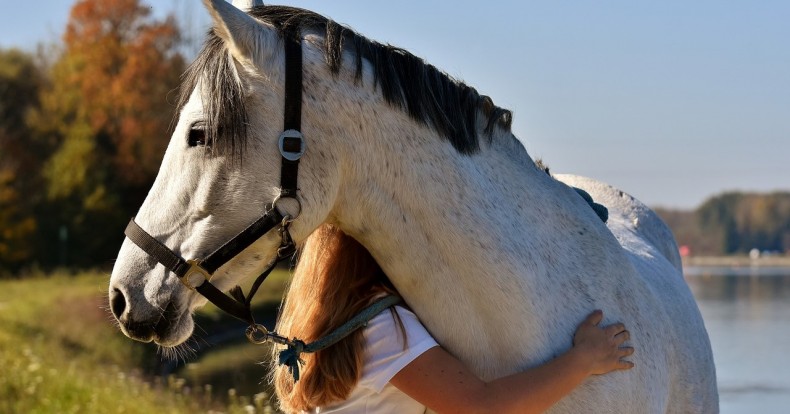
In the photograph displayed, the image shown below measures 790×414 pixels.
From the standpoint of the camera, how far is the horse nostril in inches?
94.6

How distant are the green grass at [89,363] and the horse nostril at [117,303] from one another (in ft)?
1.05

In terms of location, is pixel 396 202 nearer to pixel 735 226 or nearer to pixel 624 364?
pixel 624 364

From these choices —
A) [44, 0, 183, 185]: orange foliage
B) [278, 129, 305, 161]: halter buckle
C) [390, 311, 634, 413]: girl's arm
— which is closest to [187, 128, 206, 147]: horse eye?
[278, 129, 305, 161]: halter buckle

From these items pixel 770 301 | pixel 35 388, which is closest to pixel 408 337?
pixel 35 388

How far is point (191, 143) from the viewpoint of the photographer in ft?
7.97

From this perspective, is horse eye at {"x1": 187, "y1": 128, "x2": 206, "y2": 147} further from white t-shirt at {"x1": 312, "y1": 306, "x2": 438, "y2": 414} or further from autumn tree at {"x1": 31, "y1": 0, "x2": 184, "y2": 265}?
autumn tree at {"x1": 31, "y1": 0, "x2": 184, "y2": 265}

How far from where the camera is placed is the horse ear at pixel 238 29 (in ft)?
7.54

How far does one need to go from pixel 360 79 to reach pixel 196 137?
448mm

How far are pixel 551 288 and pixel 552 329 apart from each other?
4.6 inches

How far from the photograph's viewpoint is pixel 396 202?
8.35 ft

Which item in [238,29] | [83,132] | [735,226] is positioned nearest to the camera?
[238,29]

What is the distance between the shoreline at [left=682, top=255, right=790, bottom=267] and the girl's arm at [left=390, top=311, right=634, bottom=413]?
56808 mm

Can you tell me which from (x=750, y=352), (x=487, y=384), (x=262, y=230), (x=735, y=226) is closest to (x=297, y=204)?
(x=262, y=230)

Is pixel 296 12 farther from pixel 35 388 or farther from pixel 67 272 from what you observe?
pixel 67 272
